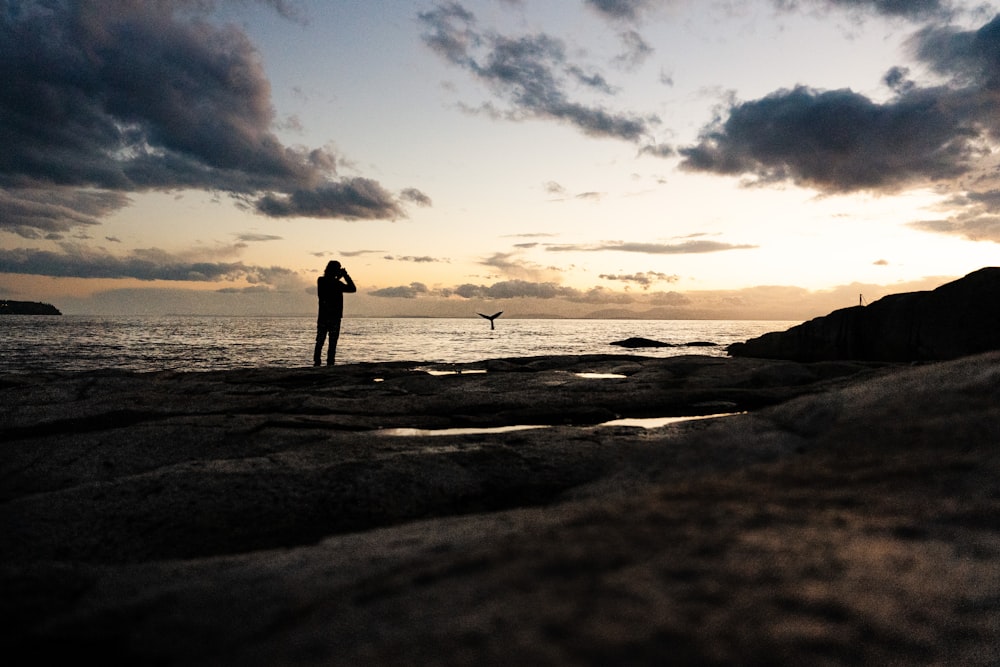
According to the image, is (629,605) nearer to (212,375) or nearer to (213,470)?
(213,470)

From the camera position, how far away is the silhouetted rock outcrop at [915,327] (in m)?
12.7

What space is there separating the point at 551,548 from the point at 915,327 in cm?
1661

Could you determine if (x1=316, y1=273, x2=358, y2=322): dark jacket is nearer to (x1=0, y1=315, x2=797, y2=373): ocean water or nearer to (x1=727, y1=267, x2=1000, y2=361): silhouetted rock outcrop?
(x1=0, y1=315, x2=797, y2=373): ocean water

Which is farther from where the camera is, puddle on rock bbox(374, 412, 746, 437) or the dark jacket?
the dark jacket

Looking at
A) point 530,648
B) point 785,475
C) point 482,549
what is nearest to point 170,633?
point 482,549

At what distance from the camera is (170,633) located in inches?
56.9

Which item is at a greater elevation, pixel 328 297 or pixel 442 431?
pixel 328 297

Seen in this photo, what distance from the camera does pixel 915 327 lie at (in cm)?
1438

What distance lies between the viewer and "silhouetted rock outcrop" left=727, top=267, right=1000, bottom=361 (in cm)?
1273

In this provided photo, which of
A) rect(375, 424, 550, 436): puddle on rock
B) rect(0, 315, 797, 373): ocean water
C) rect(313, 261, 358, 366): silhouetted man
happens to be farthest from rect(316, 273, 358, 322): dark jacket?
rect(375, 424, 550, 436): puddle on rock

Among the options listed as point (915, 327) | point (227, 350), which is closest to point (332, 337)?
point (915, 327)

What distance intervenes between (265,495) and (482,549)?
2.33 m

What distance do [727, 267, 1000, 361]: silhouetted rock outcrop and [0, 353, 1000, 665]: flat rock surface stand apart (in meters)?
12.4

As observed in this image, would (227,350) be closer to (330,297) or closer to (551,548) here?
(330,297)
